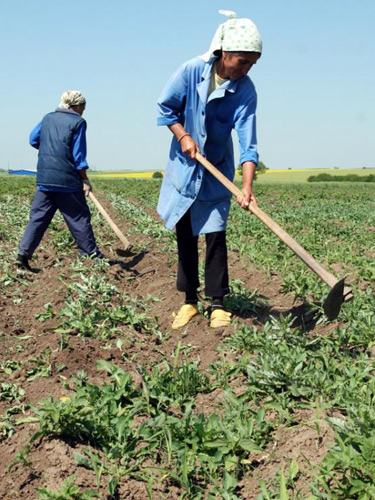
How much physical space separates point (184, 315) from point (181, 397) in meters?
1.44

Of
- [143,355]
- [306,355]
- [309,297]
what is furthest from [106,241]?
[306,355]

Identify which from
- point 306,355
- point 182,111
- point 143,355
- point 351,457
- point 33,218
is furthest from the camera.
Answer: point 33,218

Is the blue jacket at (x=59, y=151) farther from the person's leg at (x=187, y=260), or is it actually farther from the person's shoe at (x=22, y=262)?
the person's leg at (x=187, y=260)

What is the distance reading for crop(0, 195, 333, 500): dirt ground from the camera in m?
2.43

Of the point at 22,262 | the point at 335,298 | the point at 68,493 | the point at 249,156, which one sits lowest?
the point at 68,493

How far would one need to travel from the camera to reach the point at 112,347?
12.7 feet

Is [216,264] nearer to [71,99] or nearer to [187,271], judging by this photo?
[187,271]

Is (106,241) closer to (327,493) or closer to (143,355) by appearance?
(143,355)

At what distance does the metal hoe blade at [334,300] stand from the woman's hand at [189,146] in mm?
1368

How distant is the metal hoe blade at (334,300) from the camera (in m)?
3.40

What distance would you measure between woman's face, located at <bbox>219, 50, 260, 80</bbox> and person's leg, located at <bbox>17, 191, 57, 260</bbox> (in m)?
2.91

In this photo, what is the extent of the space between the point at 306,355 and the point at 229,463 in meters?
0.99

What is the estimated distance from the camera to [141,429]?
2.68m

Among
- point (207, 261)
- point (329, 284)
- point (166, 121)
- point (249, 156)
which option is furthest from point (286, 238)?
point (166, 121)
